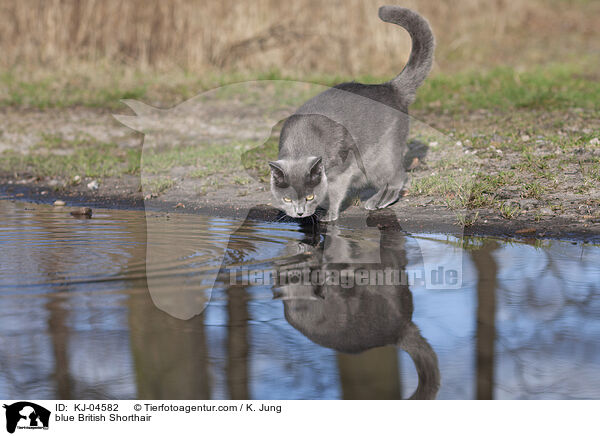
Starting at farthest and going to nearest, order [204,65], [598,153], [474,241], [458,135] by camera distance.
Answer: [204,65] → [458,135] → [598,153] → [474,241]

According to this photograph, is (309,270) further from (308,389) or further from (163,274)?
(308,389)

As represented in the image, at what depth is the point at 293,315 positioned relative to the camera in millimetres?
4242

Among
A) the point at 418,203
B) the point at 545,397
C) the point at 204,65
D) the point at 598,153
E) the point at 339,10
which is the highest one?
the point at 339,10

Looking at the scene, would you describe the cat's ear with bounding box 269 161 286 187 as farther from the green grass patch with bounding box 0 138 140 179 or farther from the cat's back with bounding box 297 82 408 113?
the green grass patch with bounding box 0 138 140 179

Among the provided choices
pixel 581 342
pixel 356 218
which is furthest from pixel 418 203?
pixel 581 342

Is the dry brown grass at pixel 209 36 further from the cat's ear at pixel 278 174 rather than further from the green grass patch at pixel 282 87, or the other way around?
the cat's ear at pixel 278 174

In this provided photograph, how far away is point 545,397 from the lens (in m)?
3.28

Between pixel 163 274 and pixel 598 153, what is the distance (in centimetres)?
474

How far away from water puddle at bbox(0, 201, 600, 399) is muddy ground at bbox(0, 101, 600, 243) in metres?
0.71

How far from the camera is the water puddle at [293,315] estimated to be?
3475 mm

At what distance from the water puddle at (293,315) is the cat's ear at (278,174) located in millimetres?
418
